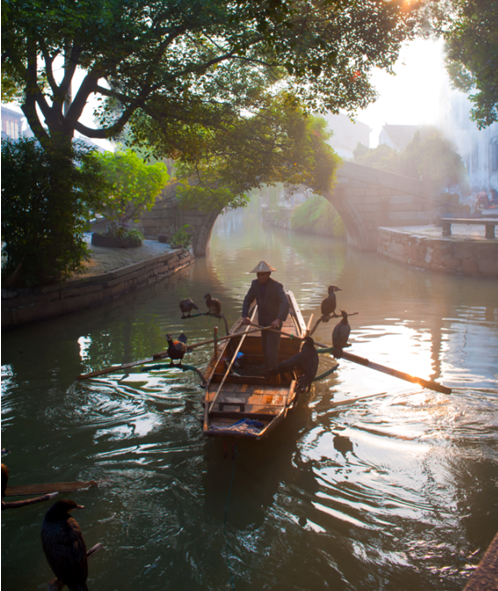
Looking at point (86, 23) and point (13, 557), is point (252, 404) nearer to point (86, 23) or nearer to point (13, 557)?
point (13, 557)

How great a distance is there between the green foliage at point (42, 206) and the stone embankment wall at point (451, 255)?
1013 centimetres

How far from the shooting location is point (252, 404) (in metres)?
4.38

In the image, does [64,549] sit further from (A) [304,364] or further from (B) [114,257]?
(B) [114,257]

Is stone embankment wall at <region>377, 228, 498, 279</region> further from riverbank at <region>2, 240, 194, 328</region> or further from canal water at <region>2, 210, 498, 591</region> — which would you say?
riverbank at <region>2, 240, 194, 328</region>

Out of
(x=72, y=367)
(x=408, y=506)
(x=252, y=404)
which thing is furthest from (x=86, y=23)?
(x=408, y=506)

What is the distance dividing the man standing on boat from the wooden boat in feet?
1.14

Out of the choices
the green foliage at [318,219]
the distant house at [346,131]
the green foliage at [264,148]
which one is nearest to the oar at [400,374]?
the green foliage at [264,148]

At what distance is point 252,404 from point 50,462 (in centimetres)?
180

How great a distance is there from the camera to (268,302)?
5.82m

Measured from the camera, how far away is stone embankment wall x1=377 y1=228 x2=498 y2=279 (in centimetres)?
1356

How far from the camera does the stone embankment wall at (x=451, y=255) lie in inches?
534

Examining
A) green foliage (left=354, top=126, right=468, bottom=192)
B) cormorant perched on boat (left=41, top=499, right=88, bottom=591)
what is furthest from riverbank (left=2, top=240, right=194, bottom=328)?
green foliage (left=354, top=126, right=468, bottom=192)

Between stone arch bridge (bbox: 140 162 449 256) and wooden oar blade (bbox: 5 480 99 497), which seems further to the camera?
stone arch bridge (bbox: 140 162 449 256)

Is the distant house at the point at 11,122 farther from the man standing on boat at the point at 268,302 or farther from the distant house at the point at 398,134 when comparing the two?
the man standing on boat at the point at 268,302
